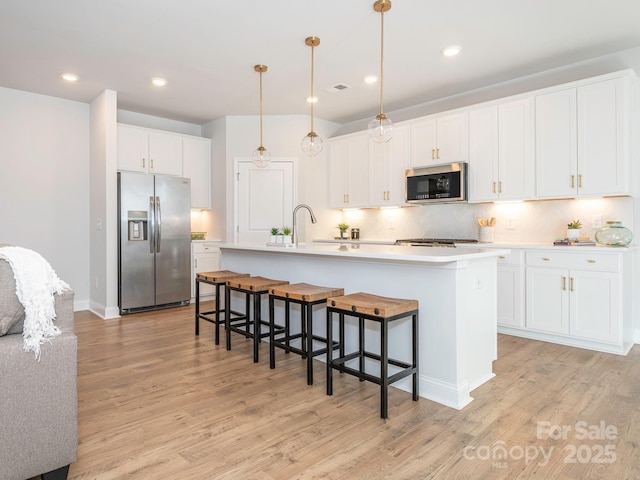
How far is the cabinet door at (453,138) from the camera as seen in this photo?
15.0 feet

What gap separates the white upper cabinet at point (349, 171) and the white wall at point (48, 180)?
337cm

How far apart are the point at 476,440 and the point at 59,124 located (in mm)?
5656

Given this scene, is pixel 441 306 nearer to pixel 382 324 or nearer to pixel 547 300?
pixel 382 324

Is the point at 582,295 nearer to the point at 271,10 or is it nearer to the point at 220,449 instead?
the point at 220,449

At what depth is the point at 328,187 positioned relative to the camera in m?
6.17

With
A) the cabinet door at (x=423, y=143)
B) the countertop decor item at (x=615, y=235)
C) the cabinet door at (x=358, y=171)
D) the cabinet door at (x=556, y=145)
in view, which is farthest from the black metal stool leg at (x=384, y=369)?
the cabinet door at (x=358, y=171)

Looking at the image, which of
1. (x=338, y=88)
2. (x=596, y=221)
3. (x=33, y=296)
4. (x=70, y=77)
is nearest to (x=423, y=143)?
(x=338, y=88)

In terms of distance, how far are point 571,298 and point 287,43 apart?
3437 mm

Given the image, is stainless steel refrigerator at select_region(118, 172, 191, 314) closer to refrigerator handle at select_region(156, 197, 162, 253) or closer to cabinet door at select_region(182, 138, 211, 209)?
refrigerator handle at select_region(156, 197, 162, 253)

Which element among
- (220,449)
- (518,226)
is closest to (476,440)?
(220,449)

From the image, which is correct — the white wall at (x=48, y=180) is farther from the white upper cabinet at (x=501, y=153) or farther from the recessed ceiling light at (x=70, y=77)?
the white upper cabinet at (x=501, y=153)

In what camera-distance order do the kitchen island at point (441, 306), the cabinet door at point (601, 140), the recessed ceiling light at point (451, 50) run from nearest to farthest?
the kitchen island at point (441, 306) → the cabinet door at point (601, 140) → the recessed ceiling light at point (451, 50)

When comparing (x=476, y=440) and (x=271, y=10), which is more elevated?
(x=271, y=10)

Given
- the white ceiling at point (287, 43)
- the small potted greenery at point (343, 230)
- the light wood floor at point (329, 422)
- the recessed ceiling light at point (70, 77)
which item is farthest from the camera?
the small potted greenery at point (343, 230)
